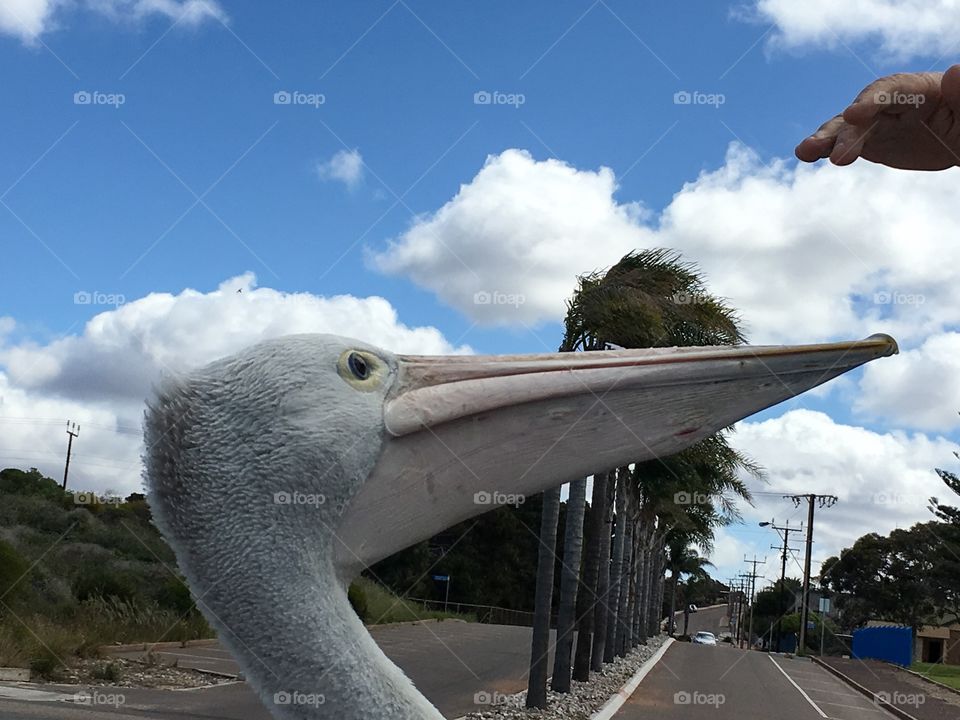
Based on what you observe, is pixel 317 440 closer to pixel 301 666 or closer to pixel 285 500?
pixel 285 500

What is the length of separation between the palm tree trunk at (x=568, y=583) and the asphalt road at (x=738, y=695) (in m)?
1.14

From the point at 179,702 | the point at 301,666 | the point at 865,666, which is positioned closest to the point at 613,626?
the point at 179,702

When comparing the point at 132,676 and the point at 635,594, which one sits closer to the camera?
the point at 132,676

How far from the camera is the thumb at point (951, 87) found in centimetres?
183

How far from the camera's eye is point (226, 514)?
207cm

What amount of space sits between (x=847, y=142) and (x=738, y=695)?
69.4ft

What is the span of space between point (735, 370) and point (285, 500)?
0.95m

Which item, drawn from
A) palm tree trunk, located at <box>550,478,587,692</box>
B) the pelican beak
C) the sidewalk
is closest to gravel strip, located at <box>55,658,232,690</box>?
palm tree trunk, located at <box>550,478,587,692</box>

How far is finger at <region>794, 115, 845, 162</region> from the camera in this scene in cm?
195

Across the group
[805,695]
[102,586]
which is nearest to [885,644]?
[805,695]

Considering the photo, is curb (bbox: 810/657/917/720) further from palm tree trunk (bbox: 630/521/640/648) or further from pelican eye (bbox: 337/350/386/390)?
pelican eye (bbox: 337/350/386/390)

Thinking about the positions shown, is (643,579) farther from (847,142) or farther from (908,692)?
(847,142)

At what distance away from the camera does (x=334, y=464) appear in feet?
6.57

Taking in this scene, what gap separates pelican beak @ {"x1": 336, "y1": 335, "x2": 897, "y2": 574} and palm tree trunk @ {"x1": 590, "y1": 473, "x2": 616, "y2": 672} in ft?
54.9
